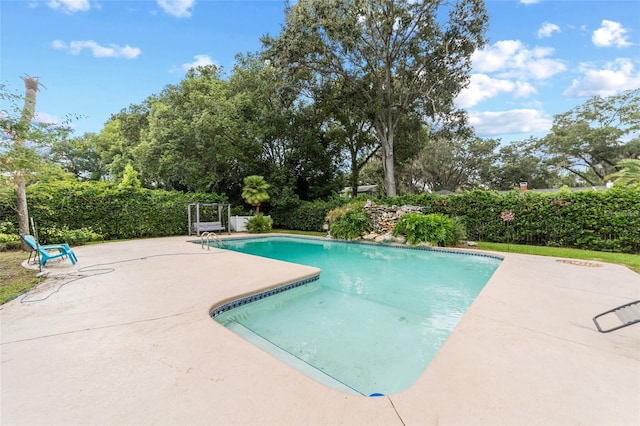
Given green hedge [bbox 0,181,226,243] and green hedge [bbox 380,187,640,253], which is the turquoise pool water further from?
green hedge [bbox 0,181,226,243]

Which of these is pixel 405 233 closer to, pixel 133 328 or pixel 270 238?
pixel 270 238

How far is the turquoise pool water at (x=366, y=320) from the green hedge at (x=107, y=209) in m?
9.33

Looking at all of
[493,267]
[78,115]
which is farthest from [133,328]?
[493,267]

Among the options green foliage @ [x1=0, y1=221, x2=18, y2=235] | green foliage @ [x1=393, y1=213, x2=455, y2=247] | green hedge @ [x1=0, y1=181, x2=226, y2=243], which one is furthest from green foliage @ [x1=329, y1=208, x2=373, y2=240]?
green foliage @ [x1=0, y1=221, x2=18, y2=235]

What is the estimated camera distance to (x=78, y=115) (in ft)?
22.8

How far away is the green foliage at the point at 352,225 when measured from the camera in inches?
469

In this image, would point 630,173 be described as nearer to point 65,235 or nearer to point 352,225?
point 352,225

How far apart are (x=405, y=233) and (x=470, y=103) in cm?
1173

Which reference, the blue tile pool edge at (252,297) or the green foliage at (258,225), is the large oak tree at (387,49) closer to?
the green foliage at (258,225)

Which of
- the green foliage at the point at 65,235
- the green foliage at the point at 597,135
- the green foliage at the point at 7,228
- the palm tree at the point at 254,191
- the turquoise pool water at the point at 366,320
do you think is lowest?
the turquoise pool water at the point at 366,320

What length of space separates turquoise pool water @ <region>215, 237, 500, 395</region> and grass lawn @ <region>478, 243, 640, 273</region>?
5.75 ft

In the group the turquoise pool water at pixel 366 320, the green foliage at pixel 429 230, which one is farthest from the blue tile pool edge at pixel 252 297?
the green foliage at pixel 429 230

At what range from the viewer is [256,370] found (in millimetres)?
2334

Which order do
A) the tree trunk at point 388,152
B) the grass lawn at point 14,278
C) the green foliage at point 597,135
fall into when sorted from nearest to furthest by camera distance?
the grass lawn at point 14,278 < the tree trunk at point 388,152 < the green foliage at point 597,135
